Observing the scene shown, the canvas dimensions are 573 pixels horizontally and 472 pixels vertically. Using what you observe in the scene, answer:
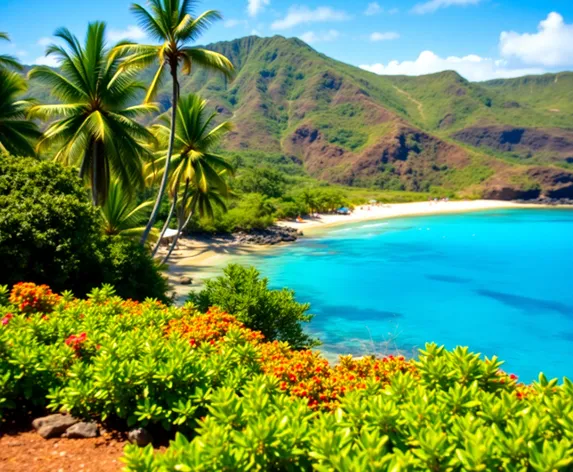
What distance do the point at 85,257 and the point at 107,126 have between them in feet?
17.1

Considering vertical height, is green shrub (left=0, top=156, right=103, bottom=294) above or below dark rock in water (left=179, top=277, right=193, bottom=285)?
above

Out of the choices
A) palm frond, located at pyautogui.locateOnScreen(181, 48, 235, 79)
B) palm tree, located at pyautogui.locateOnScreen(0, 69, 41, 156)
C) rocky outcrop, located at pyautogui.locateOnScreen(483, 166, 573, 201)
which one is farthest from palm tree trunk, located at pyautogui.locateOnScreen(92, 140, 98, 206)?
rocky outcrop, located at pyautogui.locateOnScreen(483, 166, 573, 201)

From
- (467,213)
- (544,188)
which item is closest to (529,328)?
(467,213)

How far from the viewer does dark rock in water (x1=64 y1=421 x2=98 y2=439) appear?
15.4ft

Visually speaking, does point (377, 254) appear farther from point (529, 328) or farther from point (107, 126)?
point (107, 126)

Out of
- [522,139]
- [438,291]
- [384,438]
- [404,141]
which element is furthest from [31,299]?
[522,139]

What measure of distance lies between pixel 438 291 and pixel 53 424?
89.9 feet

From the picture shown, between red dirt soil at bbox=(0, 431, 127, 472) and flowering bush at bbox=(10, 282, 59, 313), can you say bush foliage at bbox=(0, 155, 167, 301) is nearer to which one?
flowering bush at bbox=(10, 282, 59, 313)

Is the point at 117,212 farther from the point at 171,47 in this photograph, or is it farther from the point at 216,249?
the point at 216,249

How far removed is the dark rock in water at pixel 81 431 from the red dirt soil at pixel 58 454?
0.16ft

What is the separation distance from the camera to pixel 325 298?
86.0 ft

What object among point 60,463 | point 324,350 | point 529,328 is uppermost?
point 60,463

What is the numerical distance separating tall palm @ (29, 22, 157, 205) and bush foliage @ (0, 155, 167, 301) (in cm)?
302

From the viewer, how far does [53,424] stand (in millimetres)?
4809
